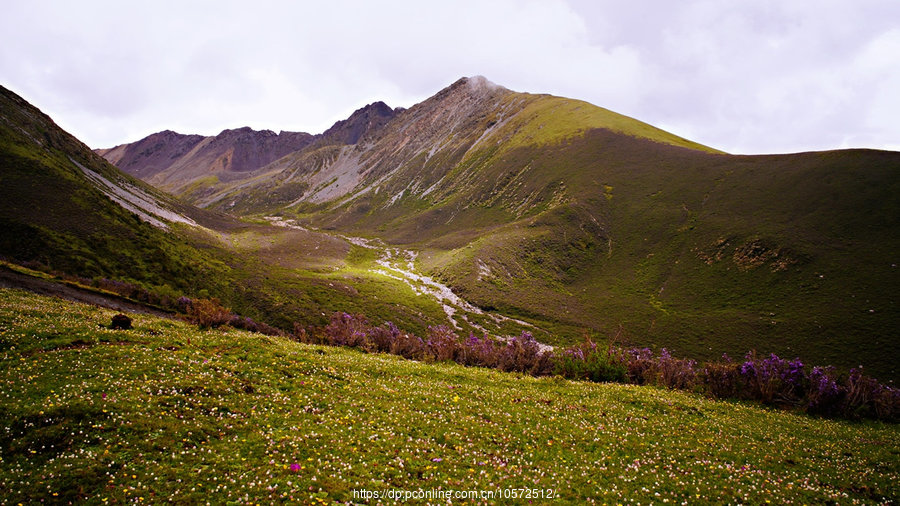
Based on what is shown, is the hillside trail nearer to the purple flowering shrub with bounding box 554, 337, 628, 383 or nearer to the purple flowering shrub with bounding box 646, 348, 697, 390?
the purple flowering shrub with bounding box 554, 337, 628, 383

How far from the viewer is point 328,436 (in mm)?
10711

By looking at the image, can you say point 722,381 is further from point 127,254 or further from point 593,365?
point 127,254

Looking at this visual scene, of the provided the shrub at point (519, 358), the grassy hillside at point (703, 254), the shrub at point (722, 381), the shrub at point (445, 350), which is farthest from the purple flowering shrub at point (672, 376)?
the grassy hillside at point (703, 254)

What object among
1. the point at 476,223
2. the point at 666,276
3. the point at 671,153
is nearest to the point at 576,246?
the point at 666,276

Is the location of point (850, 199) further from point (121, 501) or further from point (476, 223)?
point (121, 501)

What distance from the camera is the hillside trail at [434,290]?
6581cm

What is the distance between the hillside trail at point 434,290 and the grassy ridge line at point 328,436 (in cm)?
2382

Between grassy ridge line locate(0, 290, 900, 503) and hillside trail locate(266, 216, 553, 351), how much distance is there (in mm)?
23818

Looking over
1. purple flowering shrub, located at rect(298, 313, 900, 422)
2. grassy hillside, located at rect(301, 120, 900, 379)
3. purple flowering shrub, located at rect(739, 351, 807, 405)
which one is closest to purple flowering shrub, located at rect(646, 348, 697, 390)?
purple flowering shrub, located at rect(298, 313, 900, 422)

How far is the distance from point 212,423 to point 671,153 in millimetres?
144122

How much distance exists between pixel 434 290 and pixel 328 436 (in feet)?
236

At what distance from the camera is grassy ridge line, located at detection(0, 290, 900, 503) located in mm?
8133

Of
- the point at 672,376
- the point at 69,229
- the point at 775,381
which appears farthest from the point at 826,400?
the point at 69,229

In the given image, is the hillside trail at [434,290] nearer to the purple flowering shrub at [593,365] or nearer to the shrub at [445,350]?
the purple flowering shrub at [593,365]
